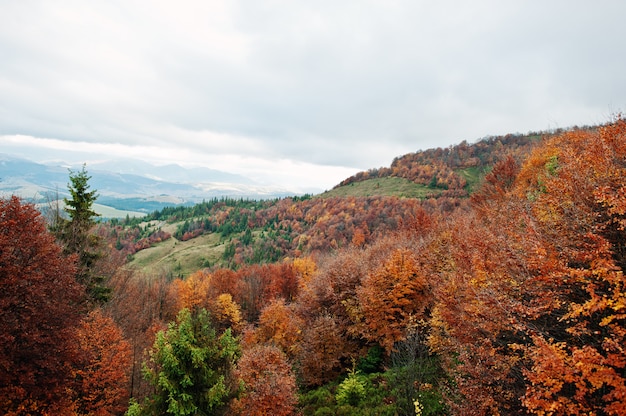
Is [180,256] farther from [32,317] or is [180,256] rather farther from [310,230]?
[32,317]

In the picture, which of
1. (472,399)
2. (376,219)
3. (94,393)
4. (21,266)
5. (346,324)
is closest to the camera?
(472,399)

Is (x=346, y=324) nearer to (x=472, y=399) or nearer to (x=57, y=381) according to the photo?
(x=472, y=399)

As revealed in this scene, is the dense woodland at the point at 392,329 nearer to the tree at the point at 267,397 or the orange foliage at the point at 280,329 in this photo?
the tree at the point at 267,397

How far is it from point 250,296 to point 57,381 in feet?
209

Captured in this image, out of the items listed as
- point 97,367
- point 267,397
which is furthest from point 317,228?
point 267,397

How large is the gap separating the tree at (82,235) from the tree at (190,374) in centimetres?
1488

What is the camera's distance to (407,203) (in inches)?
5812

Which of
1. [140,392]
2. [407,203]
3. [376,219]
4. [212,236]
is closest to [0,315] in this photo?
[140,392]

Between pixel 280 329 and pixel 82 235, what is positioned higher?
pixel 82 235

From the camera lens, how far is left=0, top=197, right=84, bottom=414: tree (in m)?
17.3

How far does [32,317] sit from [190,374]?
9.89 meters

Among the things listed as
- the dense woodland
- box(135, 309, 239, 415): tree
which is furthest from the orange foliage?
box(135, 309, 239, 415): tree

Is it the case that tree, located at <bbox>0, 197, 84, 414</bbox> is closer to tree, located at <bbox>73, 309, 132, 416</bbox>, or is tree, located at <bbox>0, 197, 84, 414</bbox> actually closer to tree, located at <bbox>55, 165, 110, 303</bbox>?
tree, located at <bbox>73, 309, 132, 416</bbox>

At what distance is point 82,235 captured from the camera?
28500mm
